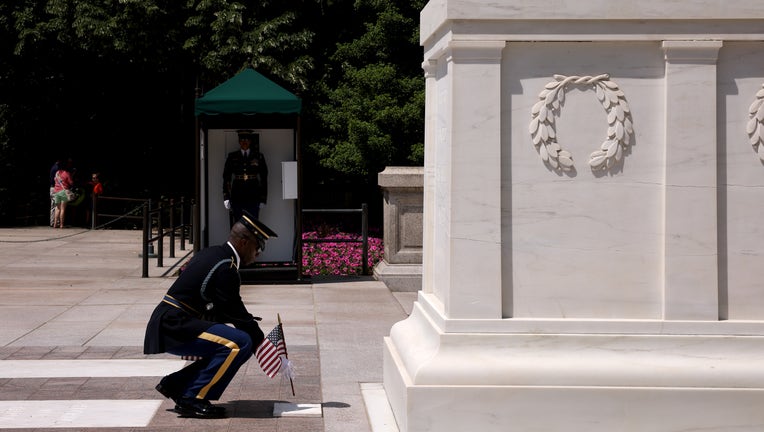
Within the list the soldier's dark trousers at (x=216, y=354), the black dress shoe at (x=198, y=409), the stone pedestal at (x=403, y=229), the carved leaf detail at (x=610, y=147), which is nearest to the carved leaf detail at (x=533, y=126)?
the carved leaf detail at (x=610, y=147)

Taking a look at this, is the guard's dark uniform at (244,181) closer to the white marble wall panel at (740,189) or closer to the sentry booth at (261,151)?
the sentry booth at (261,151)

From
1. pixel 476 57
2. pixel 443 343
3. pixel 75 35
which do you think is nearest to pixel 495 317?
pixel 443 343

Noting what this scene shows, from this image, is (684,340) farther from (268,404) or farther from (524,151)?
(268,404)

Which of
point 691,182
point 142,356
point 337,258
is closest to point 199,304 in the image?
point 142,356

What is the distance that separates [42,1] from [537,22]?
23811mm

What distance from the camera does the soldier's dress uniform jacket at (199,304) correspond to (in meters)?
6.86

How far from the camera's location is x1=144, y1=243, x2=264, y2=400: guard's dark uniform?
22.5 feet

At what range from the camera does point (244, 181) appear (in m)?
15.2

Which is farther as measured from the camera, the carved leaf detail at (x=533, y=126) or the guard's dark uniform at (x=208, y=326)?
the guard's dark uniform at (x=208, y=326)

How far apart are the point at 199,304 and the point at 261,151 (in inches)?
353

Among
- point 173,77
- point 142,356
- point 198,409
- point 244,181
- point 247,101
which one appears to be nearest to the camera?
point 198,409

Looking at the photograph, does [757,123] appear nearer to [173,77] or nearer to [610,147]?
[610,147]

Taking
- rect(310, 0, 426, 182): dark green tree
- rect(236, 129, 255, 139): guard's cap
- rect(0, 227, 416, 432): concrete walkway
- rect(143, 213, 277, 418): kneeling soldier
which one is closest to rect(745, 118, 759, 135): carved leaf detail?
rect(0, 227, 416, 432): concrete walkway

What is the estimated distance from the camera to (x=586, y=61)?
5973 mm
